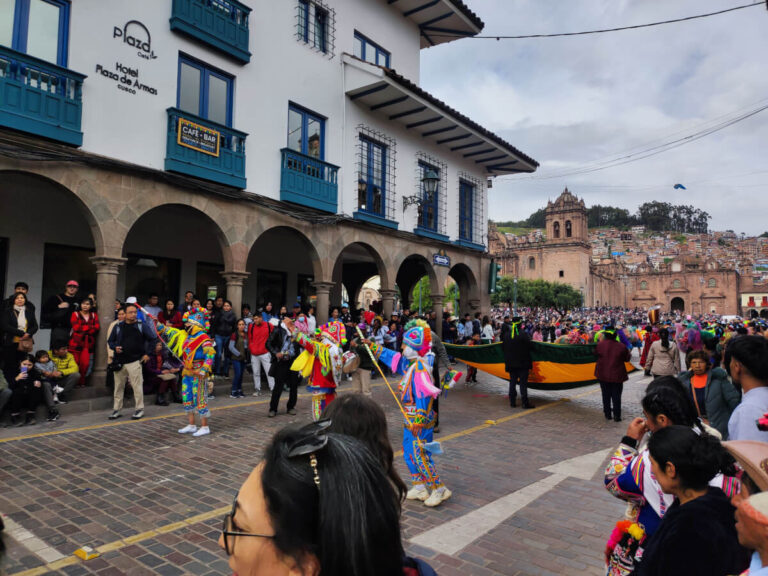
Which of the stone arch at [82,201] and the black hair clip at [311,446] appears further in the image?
the stone arch at [82,201]

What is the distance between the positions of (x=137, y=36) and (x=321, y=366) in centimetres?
830

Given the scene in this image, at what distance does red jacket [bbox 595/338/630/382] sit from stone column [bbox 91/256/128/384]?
10.1m

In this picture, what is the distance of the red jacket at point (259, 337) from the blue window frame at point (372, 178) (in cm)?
593

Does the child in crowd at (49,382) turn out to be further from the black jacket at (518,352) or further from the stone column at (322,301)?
the black jacket at (518,352)

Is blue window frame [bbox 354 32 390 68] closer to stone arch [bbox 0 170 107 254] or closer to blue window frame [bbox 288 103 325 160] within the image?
blue window frame [bbox 288 103 325 160]

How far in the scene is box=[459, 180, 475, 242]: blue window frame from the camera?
2114 centimetres

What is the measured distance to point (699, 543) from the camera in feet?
6.97

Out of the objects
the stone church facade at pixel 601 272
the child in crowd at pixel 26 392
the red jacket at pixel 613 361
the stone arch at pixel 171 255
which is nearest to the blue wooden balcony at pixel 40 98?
the stone arch at pixel 171 255

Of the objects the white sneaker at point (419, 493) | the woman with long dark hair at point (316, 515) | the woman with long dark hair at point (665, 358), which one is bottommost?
the white sneaker at point (419, 493)

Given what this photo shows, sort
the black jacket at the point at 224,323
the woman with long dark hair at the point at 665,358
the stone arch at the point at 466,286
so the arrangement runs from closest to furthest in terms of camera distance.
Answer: the woman with long dark hair at the point at 665,358 < the black jacket at the point at 224,323 < the stone arch at the point at 466,286

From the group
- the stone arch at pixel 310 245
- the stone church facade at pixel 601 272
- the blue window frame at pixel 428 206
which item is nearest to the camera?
the stone arch at pixel 310 245

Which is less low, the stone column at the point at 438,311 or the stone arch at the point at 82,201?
the stone arch at the point at 82,201

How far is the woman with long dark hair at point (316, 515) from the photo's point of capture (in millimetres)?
1127

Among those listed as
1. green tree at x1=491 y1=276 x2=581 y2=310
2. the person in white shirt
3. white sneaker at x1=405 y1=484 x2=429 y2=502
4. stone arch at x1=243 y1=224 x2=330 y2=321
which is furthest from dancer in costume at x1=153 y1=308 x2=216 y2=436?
green tree at x1=491 y1=276 x2=581 y2=310
